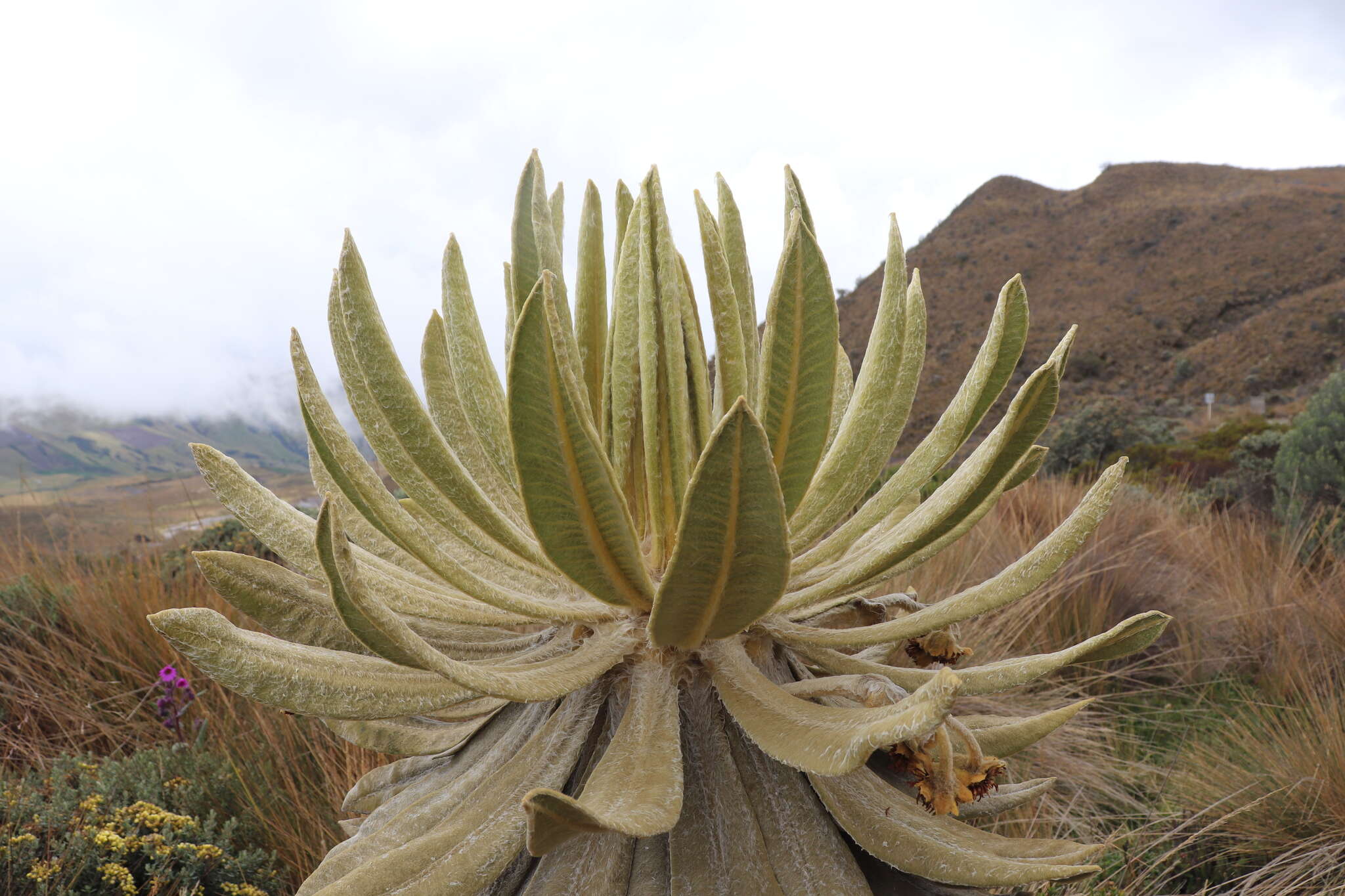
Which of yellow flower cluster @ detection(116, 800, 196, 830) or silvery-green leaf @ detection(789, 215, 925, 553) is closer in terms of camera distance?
silvery-green leaf @ detection(789, 215, 925, 553)

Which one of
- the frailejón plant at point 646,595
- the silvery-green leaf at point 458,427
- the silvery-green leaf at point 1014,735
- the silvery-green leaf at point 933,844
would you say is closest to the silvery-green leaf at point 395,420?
the frailejón plant at point 646,595

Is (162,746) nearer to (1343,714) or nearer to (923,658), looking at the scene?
(923,658)

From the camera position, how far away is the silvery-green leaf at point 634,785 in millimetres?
550

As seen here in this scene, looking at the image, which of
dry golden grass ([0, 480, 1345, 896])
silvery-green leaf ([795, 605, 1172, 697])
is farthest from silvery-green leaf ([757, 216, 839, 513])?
dry golden grass ([0, 480, 1345, 896])

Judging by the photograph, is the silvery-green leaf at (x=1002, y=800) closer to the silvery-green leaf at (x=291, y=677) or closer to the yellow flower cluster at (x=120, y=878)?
the silvery-green leaf at (x=291, y=677)

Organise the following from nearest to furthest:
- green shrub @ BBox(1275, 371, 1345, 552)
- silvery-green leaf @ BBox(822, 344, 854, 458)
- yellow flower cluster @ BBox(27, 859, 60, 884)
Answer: silvery-green leaf @ BBox(822, 344, 854, 458), yellow flower cluster @ BBox(27, 859, 60, 884), green shrub @ BBox(1275, 371, 1345, 552)

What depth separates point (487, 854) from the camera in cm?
72

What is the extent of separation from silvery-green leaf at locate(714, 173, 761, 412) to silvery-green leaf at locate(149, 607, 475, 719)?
0.54m

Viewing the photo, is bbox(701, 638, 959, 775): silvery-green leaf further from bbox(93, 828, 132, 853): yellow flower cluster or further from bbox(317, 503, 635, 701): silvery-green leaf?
bbox(93, 828, 132, 853): yellow flower cluster

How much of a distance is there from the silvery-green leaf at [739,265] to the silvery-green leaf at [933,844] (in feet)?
1.58

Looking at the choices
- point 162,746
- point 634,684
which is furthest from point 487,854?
point 162,746

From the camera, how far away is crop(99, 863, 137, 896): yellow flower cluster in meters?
1.78

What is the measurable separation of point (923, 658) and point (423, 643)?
688mm

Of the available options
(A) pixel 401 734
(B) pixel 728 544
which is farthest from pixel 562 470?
(A) pixel 401 734
